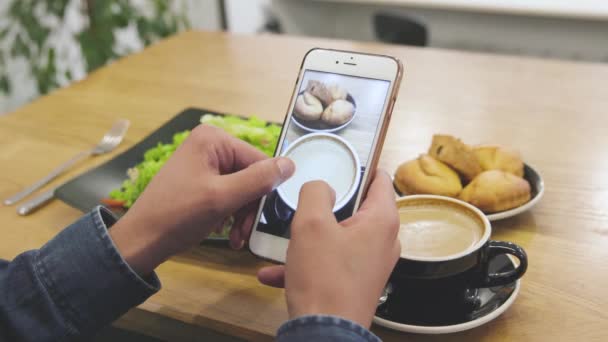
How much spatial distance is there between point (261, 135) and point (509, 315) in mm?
445

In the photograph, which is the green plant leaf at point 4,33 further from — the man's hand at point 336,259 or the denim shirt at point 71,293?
the man's hand at point 336,259

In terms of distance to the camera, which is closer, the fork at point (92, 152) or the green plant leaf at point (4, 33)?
the fork at point (92, 152)

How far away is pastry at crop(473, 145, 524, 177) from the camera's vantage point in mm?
734

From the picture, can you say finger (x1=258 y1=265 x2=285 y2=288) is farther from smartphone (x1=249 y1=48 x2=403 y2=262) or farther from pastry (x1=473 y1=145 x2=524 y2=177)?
pastry (x1=473 y1=145 x2=524 y2=177)

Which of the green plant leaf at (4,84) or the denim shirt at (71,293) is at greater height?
the denim shirt at (71,293)

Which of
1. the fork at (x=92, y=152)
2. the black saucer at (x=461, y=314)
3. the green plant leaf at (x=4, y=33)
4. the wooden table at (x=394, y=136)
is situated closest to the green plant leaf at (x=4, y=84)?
the green plant leaf at (x=4, y=33)

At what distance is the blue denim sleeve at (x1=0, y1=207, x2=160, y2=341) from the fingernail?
6.9 inches

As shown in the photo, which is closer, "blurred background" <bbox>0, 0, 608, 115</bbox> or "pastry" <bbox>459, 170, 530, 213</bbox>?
"pastry" <bbox>459, 170, 530, 213</bbox>

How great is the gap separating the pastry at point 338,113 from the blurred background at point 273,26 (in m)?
1.25

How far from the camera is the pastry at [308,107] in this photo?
642 millimetres

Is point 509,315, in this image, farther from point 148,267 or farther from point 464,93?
point 464,93

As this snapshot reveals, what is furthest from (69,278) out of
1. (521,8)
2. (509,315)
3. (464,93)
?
(521,8)

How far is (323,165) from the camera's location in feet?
2.03

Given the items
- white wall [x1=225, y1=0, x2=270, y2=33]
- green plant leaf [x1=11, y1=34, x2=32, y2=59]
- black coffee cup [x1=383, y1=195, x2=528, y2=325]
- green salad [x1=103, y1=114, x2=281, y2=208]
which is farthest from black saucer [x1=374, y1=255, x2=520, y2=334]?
white wall [x1=225, y1=0, x2=270, y2=33]
